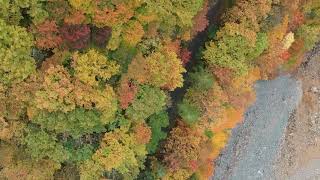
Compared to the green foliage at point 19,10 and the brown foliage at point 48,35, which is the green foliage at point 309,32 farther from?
the green foliage at point 19,10

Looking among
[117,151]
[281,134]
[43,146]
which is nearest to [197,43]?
[117,151]

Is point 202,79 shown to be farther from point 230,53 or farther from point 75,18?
point 75,18

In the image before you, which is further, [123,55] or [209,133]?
[209,133]

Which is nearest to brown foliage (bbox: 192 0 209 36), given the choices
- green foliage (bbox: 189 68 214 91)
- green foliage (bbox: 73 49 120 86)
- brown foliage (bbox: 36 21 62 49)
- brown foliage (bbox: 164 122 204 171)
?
green foliage (bbox: 189 68 214 91)

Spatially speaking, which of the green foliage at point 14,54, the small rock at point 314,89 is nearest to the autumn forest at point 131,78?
the green foliage at point 14,54

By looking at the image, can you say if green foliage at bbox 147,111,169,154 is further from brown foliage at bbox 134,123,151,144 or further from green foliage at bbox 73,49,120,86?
green foliage at bbox 73,49,120,86

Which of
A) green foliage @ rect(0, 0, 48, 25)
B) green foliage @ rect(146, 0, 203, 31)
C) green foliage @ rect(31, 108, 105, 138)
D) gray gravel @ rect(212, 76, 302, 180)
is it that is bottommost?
gray gravel @ rect(212, 76, 302, 180)

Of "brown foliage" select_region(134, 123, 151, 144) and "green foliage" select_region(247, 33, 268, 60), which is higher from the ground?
"green foliage" select_region(247, 33, 268, 60)
